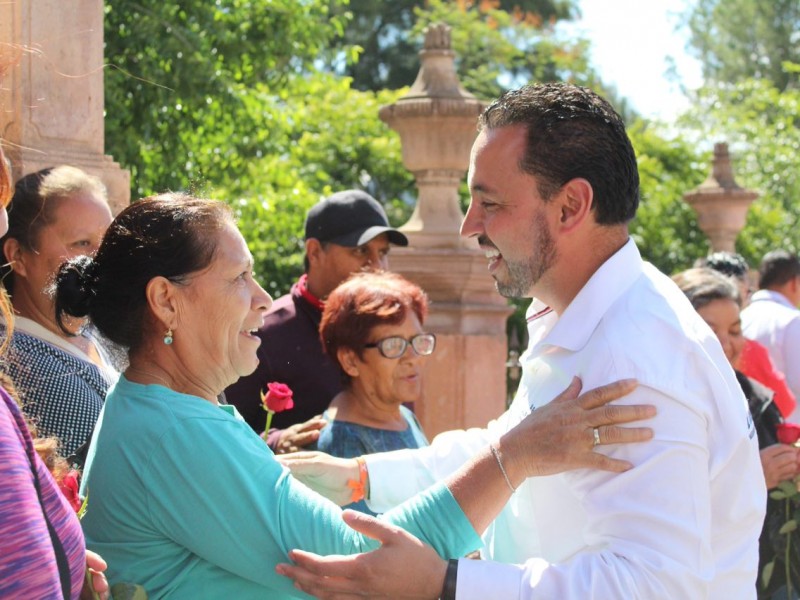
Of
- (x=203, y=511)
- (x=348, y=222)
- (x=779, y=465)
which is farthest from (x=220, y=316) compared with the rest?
(x=779, y=465)

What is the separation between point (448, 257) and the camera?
6848 mm

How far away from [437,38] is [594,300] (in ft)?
16.6

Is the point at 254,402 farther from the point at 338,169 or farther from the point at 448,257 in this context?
the point at 338,169

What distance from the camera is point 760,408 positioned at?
4.87 m

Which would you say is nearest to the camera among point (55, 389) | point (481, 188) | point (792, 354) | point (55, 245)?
point (481, 188)

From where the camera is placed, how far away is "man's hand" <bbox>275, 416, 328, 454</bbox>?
4090 mm

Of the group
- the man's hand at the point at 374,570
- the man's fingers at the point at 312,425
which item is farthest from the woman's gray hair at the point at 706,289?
the man's hand at the point at 374,570

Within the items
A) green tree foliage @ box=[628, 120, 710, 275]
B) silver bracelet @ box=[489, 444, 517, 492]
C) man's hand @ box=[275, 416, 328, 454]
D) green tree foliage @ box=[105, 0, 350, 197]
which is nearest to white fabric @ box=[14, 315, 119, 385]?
man's hand @ box=[275, 416, 328, 454]

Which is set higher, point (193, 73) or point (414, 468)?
point (193, 73)

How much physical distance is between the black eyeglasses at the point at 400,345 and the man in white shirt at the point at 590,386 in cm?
132

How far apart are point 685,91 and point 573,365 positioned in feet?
130

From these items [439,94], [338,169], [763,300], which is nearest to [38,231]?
[439,94]

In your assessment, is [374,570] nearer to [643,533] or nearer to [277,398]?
[643,533]

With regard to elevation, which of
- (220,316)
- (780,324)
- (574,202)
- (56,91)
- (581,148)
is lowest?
(780,324)
